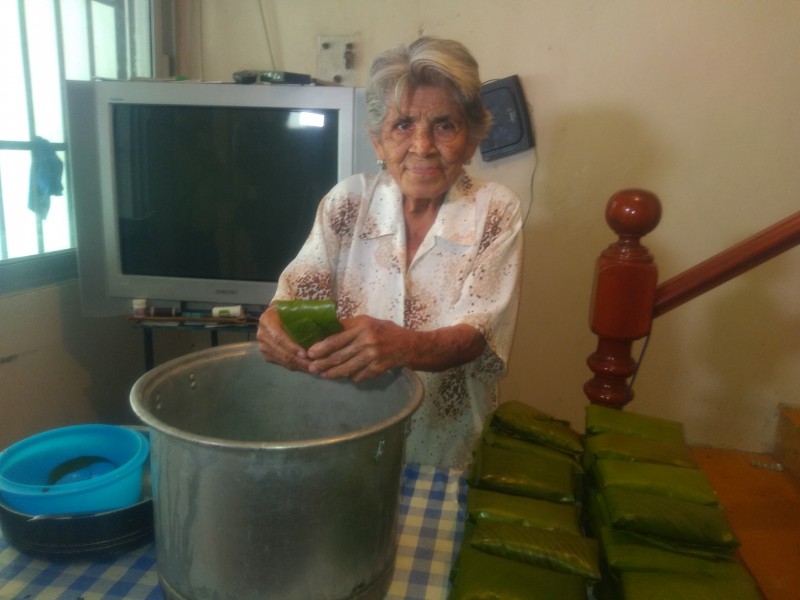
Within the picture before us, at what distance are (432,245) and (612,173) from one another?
0.93 meters

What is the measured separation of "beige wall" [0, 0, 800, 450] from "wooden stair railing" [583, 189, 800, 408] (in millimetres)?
819

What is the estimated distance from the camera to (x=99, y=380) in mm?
1746

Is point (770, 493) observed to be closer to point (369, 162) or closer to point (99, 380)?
point (369, 162)

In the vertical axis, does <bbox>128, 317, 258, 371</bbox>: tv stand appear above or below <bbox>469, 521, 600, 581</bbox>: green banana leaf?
below

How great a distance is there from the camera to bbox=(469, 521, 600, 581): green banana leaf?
528mm

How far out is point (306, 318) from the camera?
642mm

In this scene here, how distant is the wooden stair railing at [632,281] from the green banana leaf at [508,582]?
47cm

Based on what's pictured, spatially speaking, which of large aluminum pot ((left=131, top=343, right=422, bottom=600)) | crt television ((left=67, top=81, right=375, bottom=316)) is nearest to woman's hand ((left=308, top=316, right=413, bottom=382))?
large aluminum pot ((left=131, top=343, right=422, bottom=600))

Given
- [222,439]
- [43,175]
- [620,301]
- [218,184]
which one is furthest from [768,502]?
[43,175]

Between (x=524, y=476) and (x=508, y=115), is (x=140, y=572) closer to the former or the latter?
(x=524, y=476)

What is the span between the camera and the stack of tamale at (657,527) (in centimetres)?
51

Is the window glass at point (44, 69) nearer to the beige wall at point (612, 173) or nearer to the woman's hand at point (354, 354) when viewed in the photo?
the beige wall at point (612, 173)

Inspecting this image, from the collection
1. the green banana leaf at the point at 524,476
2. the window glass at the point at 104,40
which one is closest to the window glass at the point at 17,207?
the window glass at the point at 104,40

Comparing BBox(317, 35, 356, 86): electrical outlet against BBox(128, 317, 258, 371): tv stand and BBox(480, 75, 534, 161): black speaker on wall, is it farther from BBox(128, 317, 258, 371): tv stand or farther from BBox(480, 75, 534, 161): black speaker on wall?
BBox(128, 317, 258, 371): tv stand
